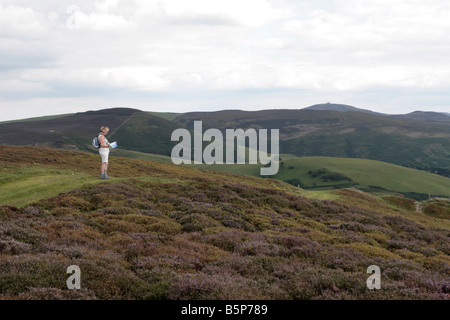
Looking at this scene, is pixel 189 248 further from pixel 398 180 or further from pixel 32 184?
pixel 398 180

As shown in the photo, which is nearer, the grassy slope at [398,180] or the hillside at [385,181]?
the hillside at [385,181]

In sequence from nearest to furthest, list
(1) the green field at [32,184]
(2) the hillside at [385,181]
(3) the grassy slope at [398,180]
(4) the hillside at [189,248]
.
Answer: (4) the hillside at [189,248] < (1) the green field at [32,184] < (2) the hillside at [385,181] < (3) the grassy slope at [398,180]

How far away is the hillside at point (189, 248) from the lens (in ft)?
33.9

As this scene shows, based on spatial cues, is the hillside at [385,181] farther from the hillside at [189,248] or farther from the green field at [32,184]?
the green field at [32,184]

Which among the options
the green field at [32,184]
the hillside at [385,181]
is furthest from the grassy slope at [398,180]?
the green field at [32,184]

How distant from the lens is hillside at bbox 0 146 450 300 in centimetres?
1034

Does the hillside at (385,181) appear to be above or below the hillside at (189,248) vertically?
below

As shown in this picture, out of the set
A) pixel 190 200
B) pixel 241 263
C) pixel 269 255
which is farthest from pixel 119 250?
pixel 190 200

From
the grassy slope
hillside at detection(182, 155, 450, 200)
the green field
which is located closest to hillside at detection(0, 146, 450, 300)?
the green field

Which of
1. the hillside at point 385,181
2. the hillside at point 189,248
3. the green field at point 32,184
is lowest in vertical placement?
the hillside at point 385,181

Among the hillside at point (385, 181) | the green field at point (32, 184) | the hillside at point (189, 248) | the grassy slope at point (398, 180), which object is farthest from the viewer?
the grassy slope at point (398, 180)

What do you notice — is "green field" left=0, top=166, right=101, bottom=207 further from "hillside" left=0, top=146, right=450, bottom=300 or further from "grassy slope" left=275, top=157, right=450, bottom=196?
"grassy slope" left=275, top=157, right=450, bottom=196

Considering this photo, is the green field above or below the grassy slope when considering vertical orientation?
above

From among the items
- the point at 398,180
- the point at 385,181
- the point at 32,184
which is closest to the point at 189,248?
the point at 32,184
